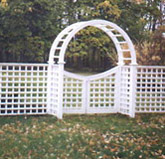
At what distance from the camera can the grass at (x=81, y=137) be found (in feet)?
16.3

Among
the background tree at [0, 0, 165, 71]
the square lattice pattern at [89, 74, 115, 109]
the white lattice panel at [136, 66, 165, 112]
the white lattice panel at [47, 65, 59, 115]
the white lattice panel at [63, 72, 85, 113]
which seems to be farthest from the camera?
the background tree at [0, 0, 165, 71]

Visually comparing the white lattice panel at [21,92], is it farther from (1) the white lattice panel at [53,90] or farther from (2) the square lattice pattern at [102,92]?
(2) the square lattice pattern at [102,92]

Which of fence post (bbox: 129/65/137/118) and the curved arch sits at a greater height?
the curved arch

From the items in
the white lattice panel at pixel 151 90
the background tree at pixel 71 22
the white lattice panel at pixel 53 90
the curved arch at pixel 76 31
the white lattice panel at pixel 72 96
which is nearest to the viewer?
the curved arch at pixel 76 31

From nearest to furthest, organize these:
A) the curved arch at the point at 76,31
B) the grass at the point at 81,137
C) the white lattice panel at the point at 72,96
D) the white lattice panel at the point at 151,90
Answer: the grass at the point at 81,137
the curved arch at the point at 76,31
the white lattice panel at the point at 72,96
the white lattice panel at the point at 151,90

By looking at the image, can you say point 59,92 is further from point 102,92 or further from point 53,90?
point 102,92

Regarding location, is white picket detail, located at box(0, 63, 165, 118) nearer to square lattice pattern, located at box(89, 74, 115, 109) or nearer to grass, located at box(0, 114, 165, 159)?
square lattice pattern, located at box(89, 74, 115, 109)

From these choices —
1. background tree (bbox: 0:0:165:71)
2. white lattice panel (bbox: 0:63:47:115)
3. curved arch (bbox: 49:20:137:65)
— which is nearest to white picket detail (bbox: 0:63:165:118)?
white lattice panel (bbox: 0:63:47:115)

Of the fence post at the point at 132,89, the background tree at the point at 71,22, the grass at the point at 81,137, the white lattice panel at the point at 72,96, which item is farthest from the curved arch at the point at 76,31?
the background tree at the point at 71,22

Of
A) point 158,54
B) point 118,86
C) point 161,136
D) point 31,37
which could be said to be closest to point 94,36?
point 31,37

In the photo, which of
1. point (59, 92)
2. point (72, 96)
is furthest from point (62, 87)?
point (72, 96)

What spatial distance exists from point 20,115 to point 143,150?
Result: 9.34 ft

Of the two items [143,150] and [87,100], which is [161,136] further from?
[87,100]

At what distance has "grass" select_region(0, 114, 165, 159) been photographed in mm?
4980
